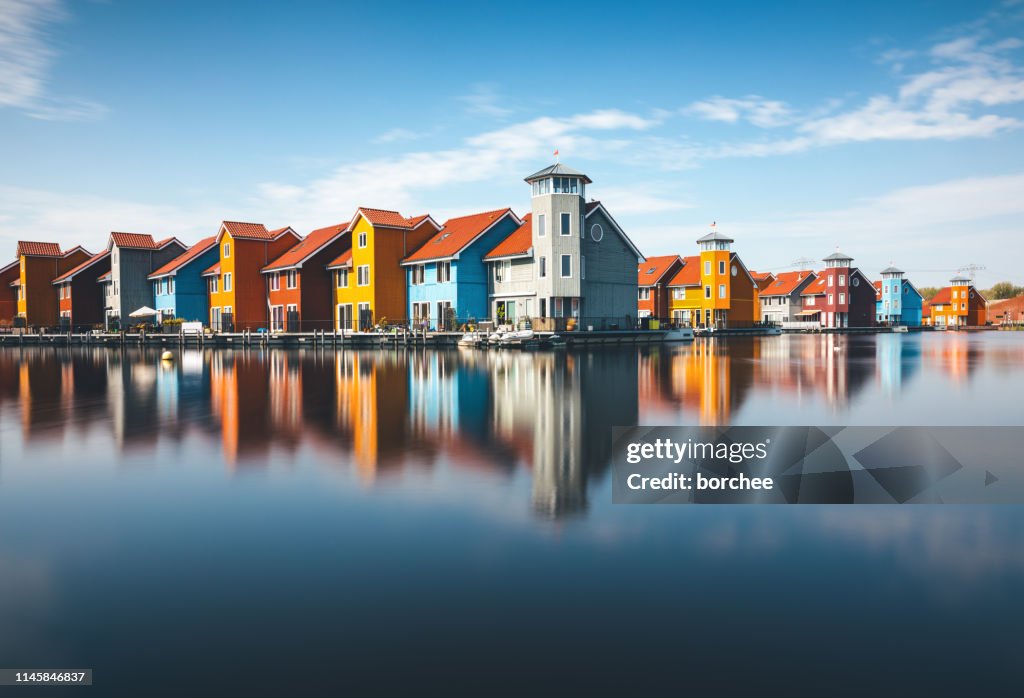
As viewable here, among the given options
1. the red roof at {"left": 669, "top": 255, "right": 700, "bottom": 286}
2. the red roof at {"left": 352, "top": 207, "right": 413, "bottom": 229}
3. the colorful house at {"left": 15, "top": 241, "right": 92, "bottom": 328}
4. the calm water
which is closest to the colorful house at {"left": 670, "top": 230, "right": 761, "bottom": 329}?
the red roof at {"left": 669, "top": 255, "right": 700, "bottom": 286}

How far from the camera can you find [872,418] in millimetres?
17766

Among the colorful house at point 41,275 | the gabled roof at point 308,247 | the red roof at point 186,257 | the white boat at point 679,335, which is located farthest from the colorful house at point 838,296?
the colorful house at point 41,275

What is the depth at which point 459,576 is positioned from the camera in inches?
274

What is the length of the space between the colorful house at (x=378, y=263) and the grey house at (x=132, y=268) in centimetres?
2909

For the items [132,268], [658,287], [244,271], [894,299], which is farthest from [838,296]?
[132,268]

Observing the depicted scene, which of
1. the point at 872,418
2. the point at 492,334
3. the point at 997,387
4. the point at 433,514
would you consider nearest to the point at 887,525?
the point at 433,514

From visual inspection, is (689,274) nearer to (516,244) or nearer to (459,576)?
(516,244)

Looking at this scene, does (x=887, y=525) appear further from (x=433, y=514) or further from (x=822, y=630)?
(x=433, y=514)

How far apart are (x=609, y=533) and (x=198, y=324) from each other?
6453 centimetres

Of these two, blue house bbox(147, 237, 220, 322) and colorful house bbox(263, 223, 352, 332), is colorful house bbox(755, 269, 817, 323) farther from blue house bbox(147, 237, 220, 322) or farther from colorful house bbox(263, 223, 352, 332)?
blue house bbox(147, 237, 220, 322)

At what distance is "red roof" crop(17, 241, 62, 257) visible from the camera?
8612cm

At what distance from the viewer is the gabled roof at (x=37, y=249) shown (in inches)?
3391

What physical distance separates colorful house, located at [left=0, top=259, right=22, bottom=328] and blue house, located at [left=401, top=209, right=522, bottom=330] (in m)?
62.9

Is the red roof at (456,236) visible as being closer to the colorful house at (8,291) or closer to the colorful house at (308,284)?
the colorful house at (308,284)
